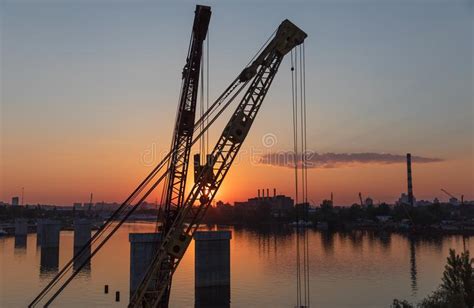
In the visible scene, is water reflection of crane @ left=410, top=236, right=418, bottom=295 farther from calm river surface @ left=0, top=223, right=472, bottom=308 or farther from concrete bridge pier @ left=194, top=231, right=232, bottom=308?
concrete bridge pier @ left=194, top=231, right=232, bottom=308

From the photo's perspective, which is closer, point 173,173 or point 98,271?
point 173,173

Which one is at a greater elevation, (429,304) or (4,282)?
(429,304)

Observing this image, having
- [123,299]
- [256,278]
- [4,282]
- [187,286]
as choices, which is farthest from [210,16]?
[4,282]

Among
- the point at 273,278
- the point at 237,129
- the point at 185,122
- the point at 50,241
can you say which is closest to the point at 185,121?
the point at 185,122

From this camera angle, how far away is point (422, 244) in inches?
5281

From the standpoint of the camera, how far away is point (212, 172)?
103 ft

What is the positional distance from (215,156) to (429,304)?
16653 mm

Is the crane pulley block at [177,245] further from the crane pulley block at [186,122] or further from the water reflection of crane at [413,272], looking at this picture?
the water reflection of crane at [413,272]

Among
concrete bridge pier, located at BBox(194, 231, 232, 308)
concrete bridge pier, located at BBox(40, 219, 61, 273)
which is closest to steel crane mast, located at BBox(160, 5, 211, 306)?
concrete bridge pier, located at BBox(194, 231, 232, 308)

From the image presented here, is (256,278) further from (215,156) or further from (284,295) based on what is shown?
(215,156)

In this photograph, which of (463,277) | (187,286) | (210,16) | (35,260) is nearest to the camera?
A: (463,277)

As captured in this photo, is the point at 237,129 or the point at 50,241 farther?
the point at 50,241

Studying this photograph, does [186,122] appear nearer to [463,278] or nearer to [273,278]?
[463,278]

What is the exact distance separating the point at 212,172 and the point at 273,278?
49.1 m
